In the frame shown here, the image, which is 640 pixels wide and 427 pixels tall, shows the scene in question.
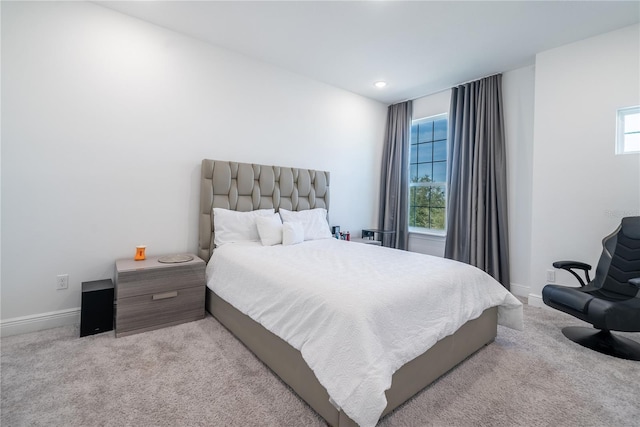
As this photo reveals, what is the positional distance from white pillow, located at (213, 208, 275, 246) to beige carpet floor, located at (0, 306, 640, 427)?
3.26 feet

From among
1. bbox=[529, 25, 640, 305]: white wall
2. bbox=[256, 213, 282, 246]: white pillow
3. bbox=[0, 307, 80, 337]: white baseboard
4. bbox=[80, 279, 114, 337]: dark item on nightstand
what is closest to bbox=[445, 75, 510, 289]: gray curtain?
bbox=[529, 25, 640, 305]: white wall

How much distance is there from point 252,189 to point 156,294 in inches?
56.9

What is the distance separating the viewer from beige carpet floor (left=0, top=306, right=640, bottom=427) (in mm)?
1460

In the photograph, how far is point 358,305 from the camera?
4.60 feet

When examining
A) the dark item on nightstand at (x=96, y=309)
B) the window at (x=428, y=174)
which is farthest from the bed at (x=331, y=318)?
the window at (x=428, y=174)

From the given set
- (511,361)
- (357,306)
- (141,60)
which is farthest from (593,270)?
(141,60)

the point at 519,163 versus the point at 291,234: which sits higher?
the point at 519,163

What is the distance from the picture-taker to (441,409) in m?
1.54

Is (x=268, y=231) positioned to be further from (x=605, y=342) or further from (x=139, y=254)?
(x=605, y=342)

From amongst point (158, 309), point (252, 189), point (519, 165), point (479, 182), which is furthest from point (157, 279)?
point (519, 165)

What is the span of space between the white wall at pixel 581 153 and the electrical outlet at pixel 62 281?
4622mm

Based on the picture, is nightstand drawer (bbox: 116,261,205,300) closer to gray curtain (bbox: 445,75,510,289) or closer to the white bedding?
the white bedding

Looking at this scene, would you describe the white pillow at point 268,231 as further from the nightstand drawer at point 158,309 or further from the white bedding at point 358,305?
the nightstand drawer at point 158,309

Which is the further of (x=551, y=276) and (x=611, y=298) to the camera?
(x=551, y=276)
